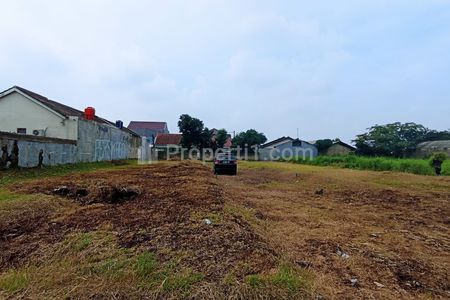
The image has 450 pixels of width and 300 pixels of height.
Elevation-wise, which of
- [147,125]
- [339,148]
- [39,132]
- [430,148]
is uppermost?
[147,125]

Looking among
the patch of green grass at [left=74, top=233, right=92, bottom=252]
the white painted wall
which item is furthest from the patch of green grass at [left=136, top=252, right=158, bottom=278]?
the white painted wall

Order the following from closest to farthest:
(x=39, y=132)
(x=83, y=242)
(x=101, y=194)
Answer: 1. (x=83, y=242)
2. (x=101, y=194)
3. (x=39, y=132)

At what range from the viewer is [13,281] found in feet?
9.24

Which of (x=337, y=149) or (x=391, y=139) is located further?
(x=337, y=149)

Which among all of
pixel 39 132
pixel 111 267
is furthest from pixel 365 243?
pixel 39 132

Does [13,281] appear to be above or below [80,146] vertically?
Answer: below

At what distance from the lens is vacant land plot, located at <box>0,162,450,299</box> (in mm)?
2742

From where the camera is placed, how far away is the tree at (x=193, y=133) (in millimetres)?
39594

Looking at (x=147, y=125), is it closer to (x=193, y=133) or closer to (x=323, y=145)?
(x=193, y=133)

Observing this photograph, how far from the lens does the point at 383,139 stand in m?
44.7

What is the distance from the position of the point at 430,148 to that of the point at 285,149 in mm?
18993

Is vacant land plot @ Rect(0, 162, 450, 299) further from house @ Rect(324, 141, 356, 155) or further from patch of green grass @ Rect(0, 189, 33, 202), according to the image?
house @ Rect(324, 141, 356, 155)

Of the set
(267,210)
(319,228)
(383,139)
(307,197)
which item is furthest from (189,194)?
(383,139)

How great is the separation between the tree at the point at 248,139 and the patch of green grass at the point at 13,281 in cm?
4646
